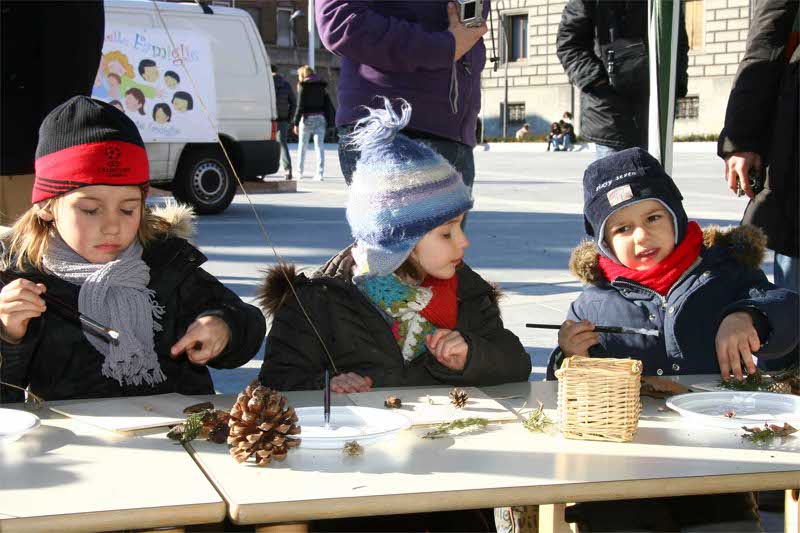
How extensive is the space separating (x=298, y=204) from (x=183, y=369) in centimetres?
1083

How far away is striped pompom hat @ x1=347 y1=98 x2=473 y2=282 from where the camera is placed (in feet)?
9.31

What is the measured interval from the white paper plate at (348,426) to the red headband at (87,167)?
3.22 feet

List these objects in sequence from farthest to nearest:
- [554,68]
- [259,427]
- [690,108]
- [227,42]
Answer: [554,68]
[690,108]
[227,42]
[259,427]

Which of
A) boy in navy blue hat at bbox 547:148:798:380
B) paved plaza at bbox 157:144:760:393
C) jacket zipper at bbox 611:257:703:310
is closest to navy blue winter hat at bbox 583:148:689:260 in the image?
boy in navy blue hat at bbox 547:148:798:380

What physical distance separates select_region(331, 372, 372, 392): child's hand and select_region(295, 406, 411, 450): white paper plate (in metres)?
0.48

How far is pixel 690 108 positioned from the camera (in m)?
35.4

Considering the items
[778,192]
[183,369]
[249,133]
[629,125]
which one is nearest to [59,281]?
[183,369]

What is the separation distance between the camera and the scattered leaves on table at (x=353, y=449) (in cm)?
184

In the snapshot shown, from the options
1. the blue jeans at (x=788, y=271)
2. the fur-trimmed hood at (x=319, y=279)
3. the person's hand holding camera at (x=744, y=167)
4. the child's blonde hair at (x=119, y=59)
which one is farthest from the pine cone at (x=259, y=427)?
the child's blonde hair at (x=119, y=59)

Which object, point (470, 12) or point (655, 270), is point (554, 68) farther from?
point (655, 270)

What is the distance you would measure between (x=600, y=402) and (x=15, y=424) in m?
1.11

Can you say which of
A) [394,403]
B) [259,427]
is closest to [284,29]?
[394,403]

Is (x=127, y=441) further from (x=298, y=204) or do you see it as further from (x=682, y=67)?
(x=298, y=204)

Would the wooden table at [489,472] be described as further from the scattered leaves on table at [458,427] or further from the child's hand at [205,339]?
the child's hand at [205,339]
